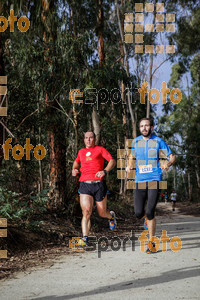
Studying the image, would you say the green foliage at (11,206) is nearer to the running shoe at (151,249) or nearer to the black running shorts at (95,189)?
the black running shorts at (95,189)

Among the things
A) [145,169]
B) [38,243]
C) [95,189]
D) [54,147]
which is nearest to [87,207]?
[95,189]

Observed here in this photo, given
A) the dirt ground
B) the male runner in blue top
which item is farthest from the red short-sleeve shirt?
the dirt ground

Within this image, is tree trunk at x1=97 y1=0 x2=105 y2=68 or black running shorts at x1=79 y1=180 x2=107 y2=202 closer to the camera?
black running shorts at x1=79 y1=180 x2=107 y2=202

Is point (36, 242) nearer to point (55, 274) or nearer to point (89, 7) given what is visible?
point (55, 274)

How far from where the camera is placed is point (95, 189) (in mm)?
6430

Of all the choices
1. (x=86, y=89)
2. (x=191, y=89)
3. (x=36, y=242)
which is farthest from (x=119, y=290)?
(x=191, y=89)

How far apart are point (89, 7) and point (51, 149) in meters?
7.26

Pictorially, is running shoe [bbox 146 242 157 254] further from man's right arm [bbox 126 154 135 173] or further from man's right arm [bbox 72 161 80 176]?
man's right arm [bbox 72 161 80 176]

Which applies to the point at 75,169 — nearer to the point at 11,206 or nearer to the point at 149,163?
the point at 149,163

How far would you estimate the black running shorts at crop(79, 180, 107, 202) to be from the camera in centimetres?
643

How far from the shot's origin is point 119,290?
3930mm

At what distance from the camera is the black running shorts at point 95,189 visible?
643 cm

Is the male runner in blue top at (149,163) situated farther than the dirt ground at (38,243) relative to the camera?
Yes

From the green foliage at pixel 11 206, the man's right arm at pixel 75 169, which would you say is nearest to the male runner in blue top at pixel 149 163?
the man's right arm at pixel 75 169
